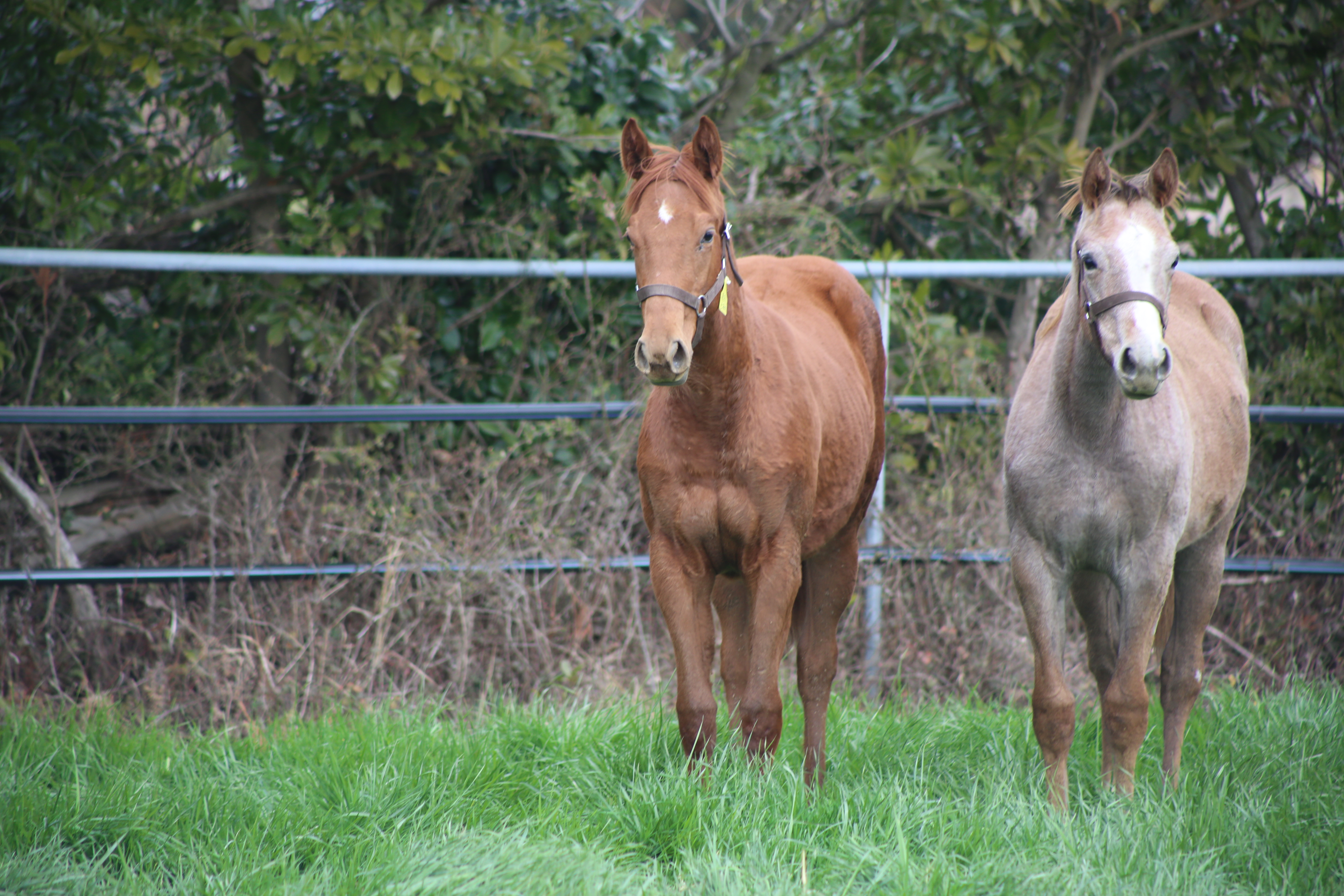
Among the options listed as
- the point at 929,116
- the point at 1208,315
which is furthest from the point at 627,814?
the point at 929,116

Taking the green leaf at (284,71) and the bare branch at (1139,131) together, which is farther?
the bare branch at (1139,131)

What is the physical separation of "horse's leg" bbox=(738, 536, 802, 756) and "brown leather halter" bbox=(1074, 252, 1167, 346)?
3.45 feet

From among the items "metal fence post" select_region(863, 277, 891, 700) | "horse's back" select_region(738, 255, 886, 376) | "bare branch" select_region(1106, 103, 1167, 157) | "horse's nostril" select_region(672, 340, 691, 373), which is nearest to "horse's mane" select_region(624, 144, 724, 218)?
"horse's nostril" select_region(672, 340, 691, 373)

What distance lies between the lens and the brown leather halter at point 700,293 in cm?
265

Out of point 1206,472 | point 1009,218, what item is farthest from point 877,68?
point 1206,472

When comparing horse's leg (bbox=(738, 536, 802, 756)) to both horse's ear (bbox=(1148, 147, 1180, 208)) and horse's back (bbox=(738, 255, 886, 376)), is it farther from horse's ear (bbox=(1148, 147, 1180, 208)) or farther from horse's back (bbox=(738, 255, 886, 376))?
horse's ear (bbox=(1148, 147, 1180, 208))

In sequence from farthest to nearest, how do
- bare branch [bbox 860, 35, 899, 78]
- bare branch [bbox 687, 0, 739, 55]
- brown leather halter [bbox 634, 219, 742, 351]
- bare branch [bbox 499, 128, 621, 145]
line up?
1. bare branch [bbox 687, 0, 739, 55]
2. bare branch [bbox 860, 35, 899, 78]
3. bare branch [bbox 499, 128, 621, 145]
4. brown leather halter [bbox 634, 219, 742, 351]

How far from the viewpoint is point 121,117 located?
5.25 metres

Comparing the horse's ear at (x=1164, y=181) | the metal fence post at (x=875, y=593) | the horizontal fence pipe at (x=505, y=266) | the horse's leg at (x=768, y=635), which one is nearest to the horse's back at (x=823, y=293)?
the horizontal fence pipe at (x=505, y=266)

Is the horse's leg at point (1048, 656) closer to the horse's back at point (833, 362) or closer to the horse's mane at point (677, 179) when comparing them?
the horse's back at point (833, 362)

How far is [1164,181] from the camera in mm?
2939

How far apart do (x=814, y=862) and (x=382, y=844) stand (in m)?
1.11

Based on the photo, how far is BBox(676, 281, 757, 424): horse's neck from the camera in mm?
2914

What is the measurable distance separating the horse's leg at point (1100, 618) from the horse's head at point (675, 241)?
1.72 metres
